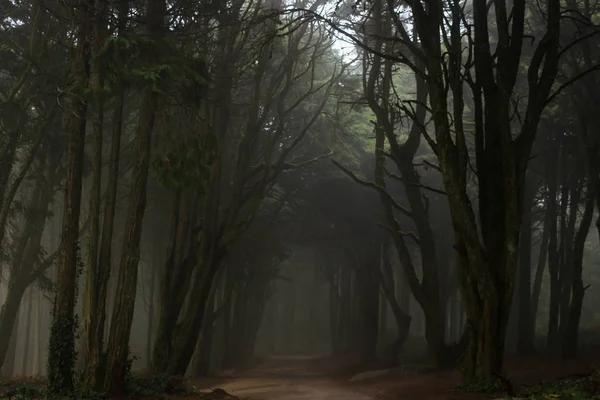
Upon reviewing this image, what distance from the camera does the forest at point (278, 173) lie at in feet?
33.3

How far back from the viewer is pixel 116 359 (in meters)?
10.9

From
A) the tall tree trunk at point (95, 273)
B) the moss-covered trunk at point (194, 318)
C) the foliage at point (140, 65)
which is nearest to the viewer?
the foliage at point (140, 65)

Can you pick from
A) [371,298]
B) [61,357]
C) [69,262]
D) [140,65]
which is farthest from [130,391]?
[371,298]

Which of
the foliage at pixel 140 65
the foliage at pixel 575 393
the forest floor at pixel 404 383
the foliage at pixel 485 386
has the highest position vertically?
the foliage at pixel 140 65

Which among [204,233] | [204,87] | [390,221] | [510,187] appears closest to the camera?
[510,187]

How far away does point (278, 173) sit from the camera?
18250 mm

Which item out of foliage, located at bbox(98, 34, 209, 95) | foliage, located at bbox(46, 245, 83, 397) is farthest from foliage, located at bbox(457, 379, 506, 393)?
foliage, located at bbox(98, 34, 209, 95)

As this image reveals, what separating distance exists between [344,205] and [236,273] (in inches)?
221

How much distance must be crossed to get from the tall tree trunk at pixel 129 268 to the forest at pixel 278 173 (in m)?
0.04

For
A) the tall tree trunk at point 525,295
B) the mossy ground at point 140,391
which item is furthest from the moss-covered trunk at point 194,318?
the tall tree trunk at point 525,295

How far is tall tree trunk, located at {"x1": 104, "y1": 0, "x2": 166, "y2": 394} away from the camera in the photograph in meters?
10.9

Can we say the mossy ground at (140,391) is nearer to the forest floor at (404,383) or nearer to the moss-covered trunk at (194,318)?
the forest floor at (404,383)

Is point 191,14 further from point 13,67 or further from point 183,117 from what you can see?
point 13,67

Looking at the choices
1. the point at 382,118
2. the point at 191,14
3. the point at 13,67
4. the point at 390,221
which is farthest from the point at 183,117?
the point at 390,221
